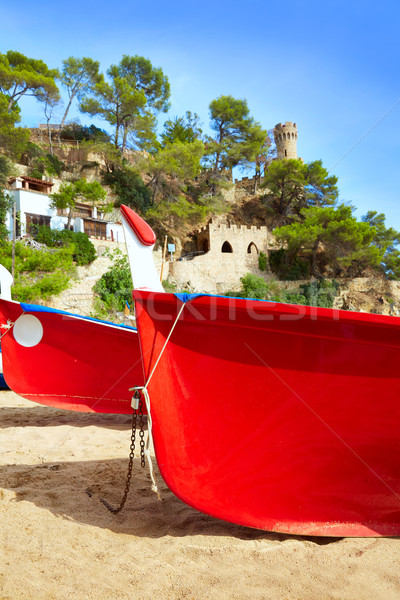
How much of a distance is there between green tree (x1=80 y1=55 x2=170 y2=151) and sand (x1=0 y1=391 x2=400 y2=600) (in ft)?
107

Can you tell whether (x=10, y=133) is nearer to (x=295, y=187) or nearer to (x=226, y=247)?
(x=226, y=247)

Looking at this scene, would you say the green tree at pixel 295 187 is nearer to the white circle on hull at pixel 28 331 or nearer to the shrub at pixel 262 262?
the shrub at pixel 262 262

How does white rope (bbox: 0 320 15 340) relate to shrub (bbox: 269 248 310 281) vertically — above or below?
below

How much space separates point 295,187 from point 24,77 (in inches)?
904

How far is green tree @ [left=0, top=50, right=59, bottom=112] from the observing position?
28.4 metres

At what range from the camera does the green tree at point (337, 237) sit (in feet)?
92.3

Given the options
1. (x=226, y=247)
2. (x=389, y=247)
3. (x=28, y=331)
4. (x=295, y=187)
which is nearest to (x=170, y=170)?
(x=226, y=247)

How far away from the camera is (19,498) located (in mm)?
2988

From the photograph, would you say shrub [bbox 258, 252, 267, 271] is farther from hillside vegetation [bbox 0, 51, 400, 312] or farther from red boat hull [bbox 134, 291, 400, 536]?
red boat hull [bbox 134, 291, 400, 536]

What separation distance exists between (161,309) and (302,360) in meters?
1.01

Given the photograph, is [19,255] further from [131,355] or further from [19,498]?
[19,498]

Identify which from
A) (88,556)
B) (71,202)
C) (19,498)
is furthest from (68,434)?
(71,202)

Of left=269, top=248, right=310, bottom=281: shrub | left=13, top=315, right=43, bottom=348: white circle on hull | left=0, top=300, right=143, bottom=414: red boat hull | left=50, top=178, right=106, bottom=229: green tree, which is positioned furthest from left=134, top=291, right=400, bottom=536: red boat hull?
left=269, top=248, right=310, bottom=281: shrub

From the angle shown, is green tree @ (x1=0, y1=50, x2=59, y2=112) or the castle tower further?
the castle tower
